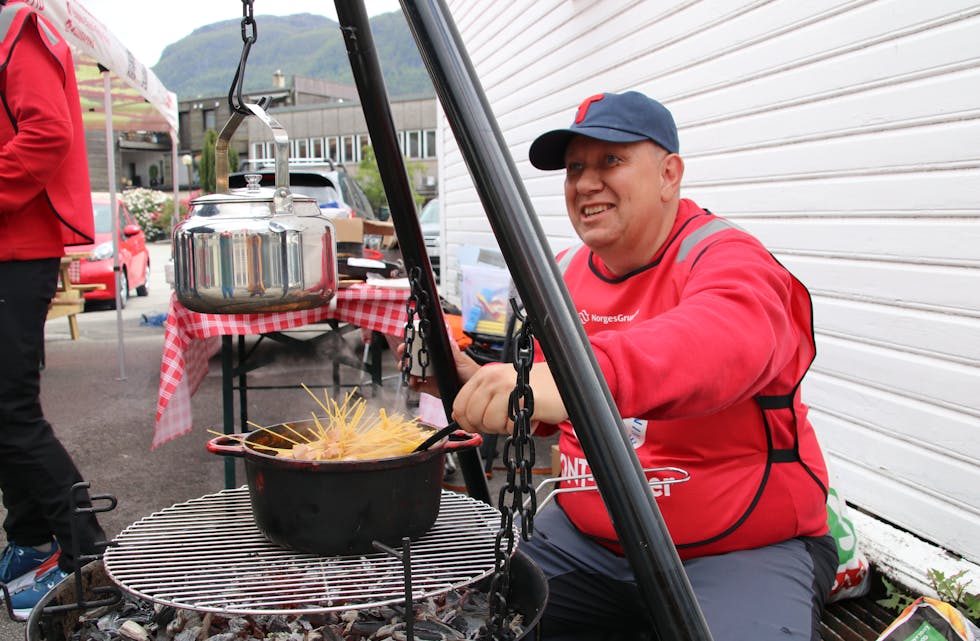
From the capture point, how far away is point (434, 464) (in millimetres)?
1770

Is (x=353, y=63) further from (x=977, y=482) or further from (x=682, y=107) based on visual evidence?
(x=682, y=107)

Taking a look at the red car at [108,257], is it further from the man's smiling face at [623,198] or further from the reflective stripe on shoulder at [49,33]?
the man's smiling face at [623,198]

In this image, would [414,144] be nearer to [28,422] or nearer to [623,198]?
[28,422]

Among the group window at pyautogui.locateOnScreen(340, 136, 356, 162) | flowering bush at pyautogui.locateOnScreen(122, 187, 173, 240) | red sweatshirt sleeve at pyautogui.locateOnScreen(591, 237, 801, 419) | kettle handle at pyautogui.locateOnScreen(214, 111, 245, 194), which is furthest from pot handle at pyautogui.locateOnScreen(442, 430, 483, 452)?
window at pyautogui.locateOnScreen(340, 136, 356, 162)

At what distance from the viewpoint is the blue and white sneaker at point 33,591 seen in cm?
306

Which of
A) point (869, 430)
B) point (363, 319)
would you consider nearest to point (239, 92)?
point (363, 319)

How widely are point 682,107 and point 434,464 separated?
130 inches

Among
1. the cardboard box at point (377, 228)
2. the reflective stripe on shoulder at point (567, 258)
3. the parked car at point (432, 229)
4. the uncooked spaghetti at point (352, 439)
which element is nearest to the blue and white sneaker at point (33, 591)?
the uncooked spaghetti at point (352, 439)

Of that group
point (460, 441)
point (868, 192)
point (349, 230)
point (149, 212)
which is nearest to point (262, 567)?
point (460, 441)

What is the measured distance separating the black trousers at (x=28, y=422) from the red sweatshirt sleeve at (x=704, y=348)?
2257 millimetres

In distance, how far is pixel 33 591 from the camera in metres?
3.08

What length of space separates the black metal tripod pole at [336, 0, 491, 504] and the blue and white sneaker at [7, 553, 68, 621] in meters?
2.08

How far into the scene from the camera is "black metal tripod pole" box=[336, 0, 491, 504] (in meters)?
1.78

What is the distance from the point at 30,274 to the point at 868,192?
3376 millimetres
